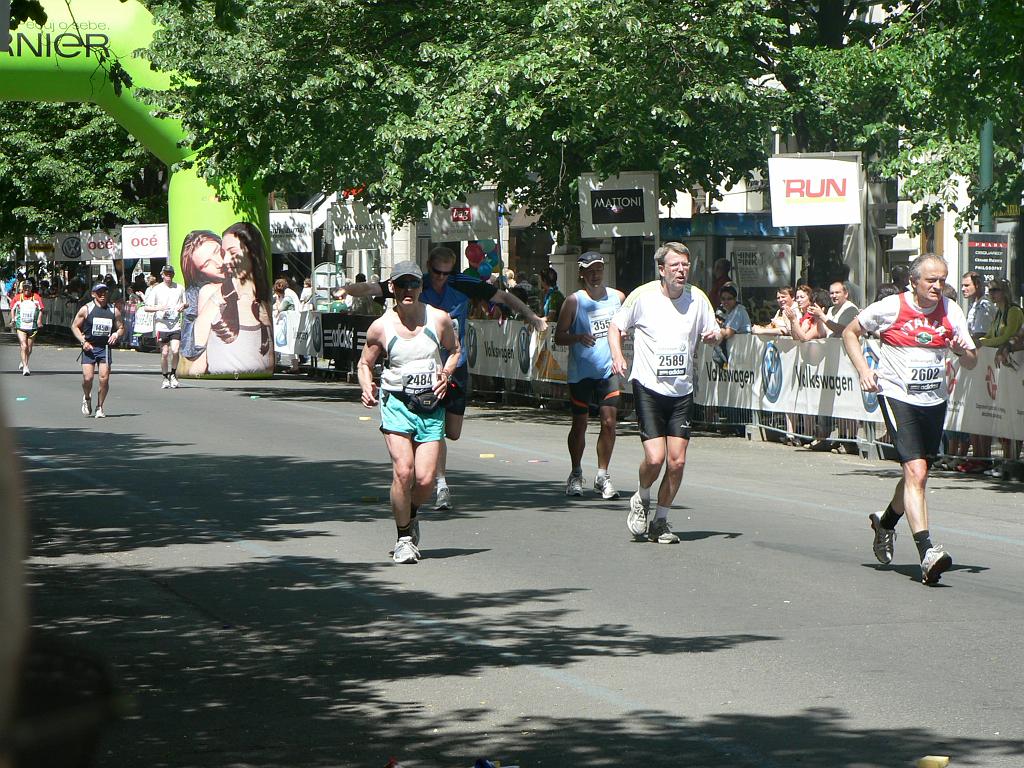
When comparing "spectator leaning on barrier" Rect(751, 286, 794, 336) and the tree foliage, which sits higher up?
the tree foliage

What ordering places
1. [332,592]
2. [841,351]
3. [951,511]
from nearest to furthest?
[332,592], [951,511], [841,351]

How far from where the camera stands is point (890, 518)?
30.1 feet

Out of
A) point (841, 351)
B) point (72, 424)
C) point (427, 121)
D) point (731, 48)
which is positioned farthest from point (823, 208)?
point (72, 424)

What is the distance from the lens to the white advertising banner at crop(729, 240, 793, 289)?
29797 millimetres

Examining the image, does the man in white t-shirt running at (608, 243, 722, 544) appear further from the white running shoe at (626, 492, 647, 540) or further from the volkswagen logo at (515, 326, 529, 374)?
the volkswagen logo at (515, 326, 529, 374)

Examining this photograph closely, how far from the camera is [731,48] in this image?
2038 cm

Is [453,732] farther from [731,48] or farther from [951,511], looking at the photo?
[731,48]

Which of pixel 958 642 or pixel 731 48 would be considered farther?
pixel 731 48

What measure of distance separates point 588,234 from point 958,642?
14.6 metres

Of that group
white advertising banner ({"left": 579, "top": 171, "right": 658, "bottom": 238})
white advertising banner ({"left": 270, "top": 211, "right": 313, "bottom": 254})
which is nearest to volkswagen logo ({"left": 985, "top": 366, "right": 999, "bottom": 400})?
white advertising banner ({"left": 579, "top": 171, "right": 658, "bottom": 238})

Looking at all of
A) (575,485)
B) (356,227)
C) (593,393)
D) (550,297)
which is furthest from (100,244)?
(575,485)

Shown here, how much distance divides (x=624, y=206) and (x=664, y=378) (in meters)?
11.1

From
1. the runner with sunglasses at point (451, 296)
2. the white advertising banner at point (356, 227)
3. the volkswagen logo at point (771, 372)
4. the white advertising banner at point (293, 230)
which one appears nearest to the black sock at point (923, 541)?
the runner with sunglasses at point (451, 296)

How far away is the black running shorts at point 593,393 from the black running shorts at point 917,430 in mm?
3807
